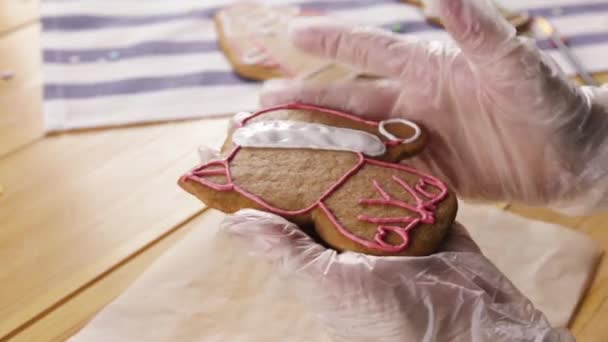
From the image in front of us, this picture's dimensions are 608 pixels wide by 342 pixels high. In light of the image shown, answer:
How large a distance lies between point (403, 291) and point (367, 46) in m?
0.27

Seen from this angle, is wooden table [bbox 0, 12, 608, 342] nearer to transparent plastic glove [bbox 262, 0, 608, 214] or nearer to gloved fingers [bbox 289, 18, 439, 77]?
transparent plastic glove [bbox 262, 0, 608, 214]

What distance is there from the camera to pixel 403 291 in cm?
52

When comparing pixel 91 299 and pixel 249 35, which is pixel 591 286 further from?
pixel 249 35

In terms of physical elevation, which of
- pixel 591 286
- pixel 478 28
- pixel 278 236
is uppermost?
pixel 478 28

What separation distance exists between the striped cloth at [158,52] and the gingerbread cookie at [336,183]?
1.00 ft

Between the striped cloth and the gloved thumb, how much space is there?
356mm

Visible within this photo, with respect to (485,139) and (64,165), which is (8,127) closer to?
(64,165)

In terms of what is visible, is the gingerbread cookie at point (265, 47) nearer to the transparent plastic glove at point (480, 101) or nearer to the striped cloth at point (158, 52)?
the striped cloth at point (158, 52)

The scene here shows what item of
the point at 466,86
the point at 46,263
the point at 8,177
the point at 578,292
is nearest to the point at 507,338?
the point at 578,292

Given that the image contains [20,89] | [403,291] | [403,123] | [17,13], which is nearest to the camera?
[403,291]

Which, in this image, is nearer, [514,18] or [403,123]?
[403,123]

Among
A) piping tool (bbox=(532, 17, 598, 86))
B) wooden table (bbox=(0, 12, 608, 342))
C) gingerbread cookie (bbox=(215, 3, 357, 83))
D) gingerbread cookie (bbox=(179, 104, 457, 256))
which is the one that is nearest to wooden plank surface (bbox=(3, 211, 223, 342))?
wooden table (bbox=(0, 12, 608, 342))

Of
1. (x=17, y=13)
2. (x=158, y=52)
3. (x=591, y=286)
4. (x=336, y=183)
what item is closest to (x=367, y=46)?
(x=336, y=183)

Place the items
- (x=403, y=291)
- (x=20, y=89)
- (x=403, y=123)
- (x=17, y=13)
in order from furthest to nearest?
(x=17, y=13) < (x=20, y=89) < (x=403, y=123) < (x=403, y=291)
